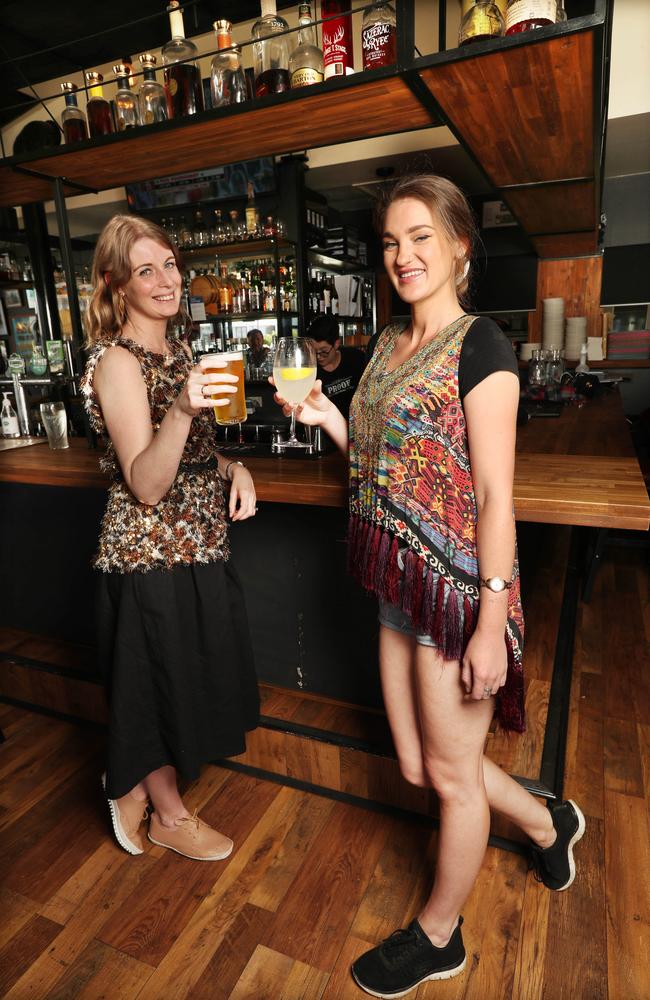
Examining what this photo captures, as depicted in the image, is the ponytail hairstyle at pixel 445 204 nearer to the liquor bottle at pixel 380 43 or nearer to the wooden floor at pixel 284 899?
the liquor bottle at pixel 380 43

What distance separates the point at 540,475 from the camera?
5.38 feet

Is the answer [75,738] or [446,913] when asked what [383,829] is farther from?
[75,738]

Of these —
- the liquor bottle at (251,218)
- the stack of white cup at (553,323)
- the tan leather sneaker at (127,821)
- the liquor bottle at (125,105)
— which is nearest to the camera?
the tan leather sneaker at (127,821)

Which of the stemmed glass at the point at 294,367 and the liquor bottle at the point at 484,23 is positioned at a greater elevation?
the liquor bottle at the point at 484,23

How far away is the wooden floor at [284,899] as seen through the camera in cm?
144

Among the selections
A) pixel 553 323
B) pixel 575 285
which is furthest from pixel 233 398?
pixel 575 285

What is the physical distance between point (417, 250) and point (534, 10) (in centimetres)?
89

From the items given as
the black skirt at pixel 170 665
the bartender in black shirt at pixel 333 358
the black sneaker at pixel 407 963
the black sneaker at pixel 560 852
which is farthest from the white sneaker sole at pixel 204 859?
the bartender in black shirt at pixel 333 358

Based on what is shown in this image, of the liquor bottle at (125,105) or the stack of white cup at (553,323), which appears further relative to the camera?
the stack of white cup at (553,323)

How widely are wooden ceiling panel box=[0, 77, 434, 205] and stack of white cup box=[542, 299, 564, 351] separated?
13.6 ft

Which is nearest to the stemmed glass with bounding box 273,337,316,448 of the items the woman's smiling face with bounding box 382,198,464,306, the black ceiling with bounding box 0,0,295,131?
the woman's smiling face with bounding box 382,198,464,306

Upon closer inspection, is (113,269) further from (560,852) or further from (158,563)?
(560,852)

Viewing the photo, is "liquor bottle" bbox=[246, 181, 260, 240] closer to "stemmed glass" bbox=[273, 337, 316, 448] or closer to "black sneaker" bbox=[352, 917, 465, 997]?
"stemmed glass" bbox=[273, 337, 316, 448]

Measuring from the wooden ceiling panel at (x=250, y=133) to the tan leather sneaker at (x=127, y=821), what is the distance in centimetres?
201
